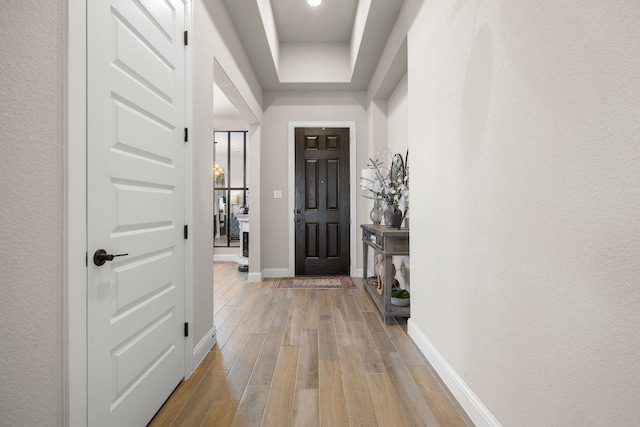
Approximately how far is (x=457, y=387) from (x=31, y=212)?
1.97 metres

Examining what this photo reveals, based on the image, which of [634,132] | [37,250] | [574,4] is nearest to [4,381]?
[37,250]

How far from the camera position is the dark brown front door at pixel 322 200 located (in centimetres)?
485

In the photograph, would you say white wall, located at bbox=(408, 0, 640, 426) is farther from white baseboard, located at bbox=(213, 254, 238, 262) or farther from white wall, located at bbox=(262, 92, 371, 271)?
white baseboard, located at bbox=(213, 254, 238, 262)

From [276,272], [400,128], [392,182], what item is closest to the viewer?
[392,182]

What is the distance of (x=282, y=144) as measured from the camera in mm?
4828

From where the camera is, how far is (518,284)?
4.10ft

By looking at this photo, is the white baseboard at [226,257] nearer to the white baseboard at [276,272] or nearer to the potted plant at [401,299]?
the white baseboard at [276,272]

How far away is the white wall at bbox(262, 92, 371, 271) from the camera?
15.8 ft

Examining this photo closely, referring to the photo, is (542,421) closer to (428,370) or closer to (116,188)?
(428,370)

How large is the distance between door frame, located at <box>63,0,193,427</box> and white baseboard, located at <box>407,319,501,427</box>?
1600 millimetres

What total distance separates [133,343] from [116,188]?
68cm

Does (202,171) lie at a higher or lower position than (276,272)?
higher

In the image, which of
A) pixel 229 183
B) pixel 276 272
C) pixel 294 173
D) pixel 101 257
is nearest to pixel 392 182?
pixel 294 173

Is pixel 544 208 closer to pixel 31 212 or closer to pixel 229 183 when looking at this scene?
pixel 31 212
